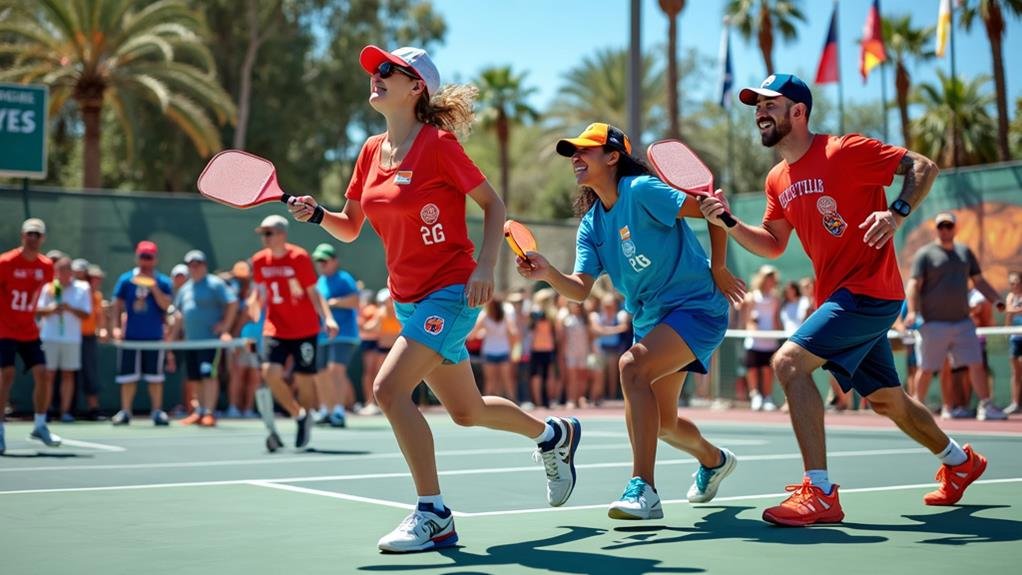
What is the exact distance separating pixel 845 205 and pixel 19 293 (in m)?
8.16

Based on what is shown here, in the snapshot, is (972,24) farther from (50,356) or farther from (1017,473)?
(1017,473)

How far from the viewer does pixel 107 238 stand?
1928 centimetres

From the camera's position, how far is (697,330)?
265 inches

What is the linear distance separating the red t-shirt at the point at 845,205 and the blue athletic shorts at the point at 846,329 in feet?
0.20

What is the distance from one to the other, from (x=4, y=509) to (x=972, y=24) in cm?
3502

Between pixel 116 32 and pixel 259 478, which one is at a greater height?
pixel 116 32

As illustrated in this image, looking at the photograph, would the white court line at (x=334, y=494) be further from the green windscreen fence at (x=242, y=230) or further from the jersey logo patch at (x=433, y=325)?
the green windscreen fence at (x=242, y=230)

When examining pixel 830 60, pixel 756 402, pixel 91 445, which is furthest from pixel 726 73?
pixel 91 445

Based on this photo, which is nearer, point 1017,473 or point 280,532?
point 280,532

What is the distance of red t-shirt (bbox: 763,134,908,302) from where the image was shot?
261 inches

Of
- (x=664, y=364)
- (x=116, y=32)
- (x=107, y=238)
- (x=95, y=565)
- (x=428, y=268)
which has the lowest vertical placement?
(x=95, y=565)

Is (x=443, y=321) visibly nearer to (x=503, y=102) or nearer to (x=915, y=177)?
(x=915, y=177)

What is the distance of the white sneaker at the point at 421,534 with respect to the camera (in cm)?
568

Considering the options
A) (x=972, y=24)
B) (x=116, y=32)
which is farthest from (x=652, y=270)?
(x=972, y=24)
